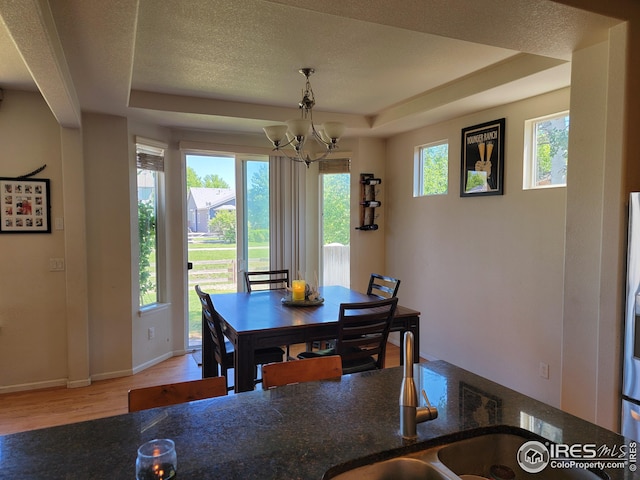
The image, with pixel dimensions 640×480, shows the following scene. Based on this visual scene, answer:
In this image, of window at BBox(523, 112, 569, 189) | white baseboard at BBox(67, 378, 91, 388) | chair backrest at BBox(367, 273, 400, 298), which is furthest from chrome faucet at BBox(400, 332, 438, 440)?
white baseboard at BBox(67, 378, 91, 388)

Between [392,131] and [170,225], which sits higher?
[392,131]

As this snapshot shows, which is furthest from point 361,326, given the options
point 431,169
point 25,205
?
point 25,205

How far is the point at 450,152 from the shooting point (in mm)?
3992

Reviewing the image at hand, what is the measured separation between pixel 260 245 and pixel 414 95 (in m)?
2.38

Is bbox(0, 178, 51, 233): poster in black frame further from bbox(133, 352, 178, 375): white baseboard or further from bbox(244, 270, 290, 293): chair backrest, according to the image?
bbox(244, 270, 290, 293): chair backrest

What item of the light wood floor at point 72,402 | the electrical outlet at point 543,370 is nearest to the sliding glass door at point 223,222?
the light wood floor at point 72,402

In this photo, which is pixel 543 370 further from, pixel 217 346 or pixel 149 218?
pixel 149 218

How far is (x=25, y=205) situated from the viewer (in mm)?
3471

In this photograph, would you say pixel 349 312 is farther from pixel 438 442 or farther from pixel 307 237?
pixel 307 237

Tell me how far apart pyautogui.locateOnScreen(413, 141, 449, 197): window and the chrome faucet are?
3214mm

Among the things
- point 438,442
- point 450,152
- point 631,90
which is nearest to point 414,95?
point 450,152

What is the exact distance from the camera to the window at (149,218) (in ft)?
13.4

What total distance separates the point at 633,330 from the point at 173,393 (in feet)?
6.38

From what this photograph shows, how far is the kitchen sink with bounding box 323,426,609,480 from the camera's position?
42.3 inches
